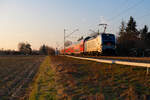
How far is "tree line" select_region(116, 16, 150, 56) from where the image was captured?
4906 cm

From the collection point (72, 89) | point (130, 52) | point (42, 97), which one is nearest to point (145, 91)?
point (72, 89)

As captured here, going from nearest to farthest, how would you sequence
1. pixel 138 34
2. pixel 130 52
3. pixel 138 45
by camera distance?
pixel 130 52 → pixel 138 45 → pixel 138 34

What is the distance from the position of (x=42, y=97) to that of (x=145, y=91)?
4178mm

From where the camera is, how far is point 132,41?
58219 millimetres

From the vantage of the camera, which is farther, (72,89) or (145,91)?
(72,89)

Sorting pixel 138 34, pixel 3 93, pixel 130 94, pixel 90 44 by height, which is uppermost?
pixel 138 34

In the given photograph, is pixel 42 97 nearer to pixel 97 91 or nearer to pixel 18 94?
pixel 18 94

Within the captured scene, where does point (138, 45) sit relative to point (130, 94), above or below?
above

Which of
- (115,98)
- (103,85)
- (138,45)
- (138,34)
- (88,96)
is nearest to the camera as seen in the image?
(115,98)

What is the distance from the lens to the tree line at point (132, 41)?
49.1 meters

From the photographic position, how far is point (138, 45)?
188ft

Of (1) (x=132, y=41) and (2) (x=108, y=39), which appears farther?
(1) (x=132, y=41)

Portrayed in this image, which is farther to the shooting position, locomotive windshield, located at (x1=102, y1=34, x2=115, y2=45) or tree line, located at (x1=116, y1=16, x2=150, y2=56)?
tree line, located at (x1=116, y1=16, x2=150, y2=56)

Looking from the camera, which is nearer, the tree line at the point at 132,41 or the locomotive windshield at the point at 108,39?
the locomotive windshield at the point at 108,39
